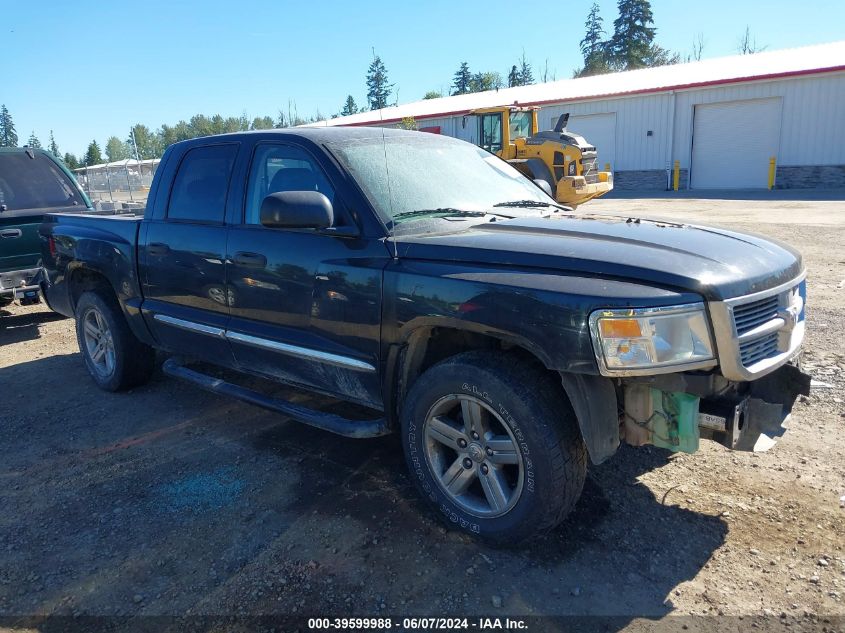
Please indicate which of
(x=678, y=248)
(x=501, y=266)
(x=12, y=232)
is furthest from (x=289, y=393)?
(x=12, y=232)

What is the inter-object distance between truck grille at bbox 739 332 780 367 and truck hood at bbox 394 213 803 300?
0.70ft

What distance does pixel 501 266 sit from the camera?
288cm

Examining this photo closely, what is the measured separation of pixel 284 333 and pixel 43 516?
63.4 inches

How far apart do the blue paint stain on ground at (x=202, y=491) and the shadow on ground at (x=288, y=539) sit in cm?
1

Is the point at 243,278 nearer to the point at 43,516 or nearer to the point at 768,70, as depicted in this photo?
the point at 43,516

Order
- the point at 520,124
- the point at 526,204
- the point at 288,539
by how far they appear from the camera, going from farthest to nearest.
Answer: the point at 520,124 < the point at 526,204 < the point at 288,539

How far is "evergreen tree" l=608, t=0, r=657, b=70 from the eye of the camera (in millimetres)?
67312

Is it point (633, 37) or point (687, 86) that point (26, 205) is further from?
point (633, 37)

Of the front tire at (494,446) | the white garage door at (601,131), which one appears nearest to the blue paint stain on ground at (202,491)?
the front tire at (494,446)

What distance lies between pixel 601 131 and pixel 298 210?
3053 centimetres

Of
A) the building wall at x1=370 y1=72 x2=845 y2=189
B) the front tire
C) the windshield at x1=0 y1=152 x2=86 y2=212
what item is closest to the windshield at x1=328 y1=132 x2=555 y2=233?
the front tire

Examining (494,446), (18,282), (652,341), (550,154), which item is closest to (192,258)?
(494,446)

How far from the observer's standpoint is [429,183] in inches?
149

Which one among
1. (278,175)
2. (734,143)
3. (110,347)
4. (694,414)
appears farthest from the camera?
(734,143)
